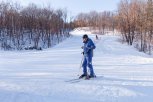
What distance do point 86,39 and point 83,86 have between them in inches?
90.8

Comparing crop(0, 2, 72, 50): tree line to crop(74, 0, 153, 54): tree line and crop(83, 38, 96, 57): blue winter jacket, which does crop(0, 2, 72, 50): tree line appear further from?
crop(83, 38, 96, 57): blue winter jacket

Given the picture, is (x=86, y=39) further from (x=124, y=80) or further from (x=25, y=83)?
(x=25, y=83)

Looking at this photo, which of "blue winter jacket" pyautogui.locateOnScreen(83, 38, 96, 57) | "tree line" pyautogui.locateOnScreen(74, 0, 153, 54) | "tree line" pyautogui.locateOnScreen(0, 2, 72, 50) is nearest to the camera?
"blue winter jacket" pyautogui.locateOnScreen(83, 38, 96, 57)

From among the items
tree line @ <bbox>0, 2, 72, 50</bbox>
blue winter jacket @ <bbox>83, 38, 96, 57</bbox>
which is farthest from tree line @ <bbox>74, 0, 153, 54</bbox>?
blue winter jacket @ <bbox>83, 38, 96, 57</bbox>

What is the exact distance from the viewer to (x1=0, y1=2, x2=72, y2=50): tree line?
5055 cm

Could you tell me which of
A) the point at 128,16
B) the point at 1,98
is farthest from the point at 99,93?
the point at 128,16

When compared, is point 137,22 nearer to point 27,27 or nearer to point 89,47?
point 27,27

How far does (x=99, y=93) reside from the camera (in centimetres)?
904

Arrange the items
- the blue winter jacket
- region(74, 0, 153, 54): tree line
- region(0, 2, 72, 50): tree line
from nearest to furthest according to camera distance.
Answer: the blue winter jacket → region(74, 0, 153, 54): tree line → region(0, 2, 72, 50): tree line

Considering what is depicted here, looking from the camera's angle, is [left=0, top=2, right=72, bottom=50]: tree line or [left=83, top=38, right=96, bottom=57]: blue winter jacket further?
[left=0, top=2, right=72, bottom=50]: tree line

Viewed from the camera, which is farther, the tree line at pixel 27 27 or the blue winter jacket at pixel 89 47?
the tree line at pixel 27 27

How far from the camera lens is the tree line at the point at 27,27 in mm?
50550

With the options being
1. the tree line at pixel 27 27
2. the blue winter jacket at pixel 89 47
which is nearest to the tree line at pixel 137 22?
the tree line at pixel 27 27

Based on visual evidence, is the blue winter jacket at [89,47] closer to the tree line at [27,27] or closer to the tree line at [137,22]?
the tree line at [137,22]
